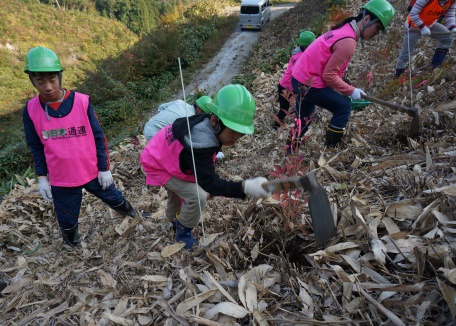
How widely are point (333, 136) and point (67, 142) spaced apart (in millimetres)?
2981

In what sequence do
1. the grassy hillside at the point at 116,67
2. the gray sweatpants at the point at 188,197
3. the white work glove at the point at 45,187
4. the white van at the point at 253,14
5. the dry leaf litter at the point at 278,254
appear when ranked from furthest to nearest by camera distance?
the white van at the point at 253,14 < the grassy hillside at the point at 116,67 < the white work glove at the point at 45,187 < the gray sweatpants at the point at 188,197 < the dry leaf litter at the point at 278,254

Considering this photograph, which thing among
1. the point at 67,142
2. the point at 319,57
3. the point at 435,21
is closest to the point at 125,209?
the point at 67,142

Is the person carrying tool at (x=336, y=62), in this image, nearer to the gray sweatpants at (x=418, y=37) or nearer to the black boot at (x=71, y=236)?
the gray sweatpants at (x=418, y=37)

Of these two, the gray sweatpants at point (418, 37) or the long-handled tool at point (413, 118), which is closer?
the long-handled tool at point (413, 118)

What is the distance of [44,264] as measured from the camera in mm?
3170

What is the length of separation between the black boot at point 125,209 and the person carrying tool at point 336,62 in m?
2.03

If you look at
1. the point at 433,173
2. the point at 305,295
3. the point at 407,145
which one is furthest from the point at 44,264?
the point at 407,145

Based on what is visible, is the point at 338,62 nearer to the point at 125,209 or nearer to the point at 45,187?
the point at 125,209

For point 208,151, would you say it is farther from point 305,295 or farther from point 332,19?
point 332,19

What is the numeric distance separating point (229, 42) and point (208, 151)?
18.5m

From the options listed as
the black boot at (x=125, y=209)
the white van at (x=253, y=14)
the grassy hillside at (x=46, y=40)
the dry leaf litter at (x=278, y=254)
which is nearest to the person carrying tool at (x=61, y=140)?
the black boot at (x=125, y=209)

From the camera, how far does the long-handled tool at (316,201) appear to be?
2057 millimetres

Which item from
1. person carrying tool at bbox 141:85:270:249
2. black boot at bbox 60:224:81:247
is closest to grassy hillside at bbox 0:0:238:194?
black boot at bbox 60:224:81:247

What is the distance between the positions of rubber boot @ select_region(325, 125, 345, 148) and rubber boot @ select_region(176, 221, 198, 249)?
212 cm
